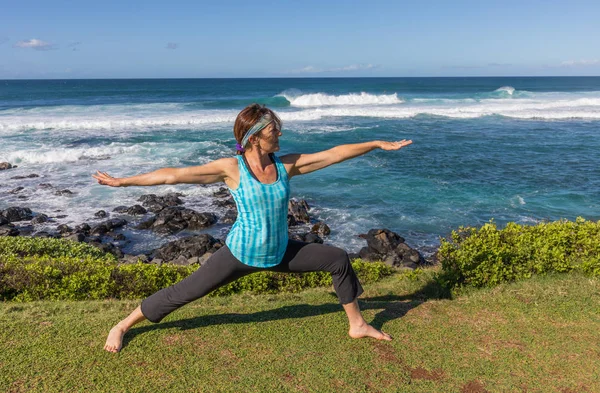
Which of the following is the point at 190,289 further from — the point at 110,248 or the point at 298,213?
the point at 298,213

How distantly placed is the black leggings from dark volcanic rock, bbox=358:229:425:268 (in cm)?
717

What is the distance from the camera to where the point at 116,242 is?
539 inches

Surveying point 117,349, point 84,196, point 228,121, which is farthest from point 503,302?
point 228,121

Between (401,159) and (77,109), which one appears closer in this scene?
(401,159)

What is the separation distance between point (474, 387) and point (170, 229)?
1200cm

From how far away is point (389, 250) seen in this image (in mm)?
12578

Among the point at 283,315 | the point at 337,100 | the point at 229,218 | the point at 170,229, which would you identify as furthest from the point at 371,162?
the point at 337,100

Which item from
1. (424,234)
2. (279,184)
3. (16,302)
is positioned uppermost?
(279,184)

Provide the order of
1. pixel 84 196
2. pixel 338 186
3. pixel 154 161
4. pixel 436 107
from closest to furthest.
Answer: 1. pixel 84 196
2. pixel 338 186
3. pixel 154 161
4. pixel 436 107

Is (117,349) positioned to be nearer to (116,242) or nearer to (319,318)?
(319,318)

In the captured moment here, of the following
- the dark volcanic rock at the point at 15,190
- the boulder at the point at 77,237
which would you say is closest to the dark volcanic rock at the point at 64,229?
the boulder at the point at 77,237

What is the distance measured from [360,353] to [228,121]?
38.1m

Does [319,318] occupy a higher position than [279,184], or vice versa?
[279,184]

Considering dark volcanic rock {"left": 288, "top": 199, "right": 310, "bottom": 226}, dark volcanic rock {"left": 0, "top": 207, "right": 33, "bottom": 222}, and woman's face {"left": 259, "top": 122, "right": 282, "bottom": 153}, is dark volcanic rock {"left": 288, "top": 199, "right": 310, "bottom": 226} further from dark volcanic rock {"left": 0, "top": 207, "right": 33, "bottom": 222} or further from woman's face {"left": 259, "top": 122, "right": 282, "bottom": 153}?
woman's face {"left": 259, "top": 122, "right": 282, "bottom": 153}
